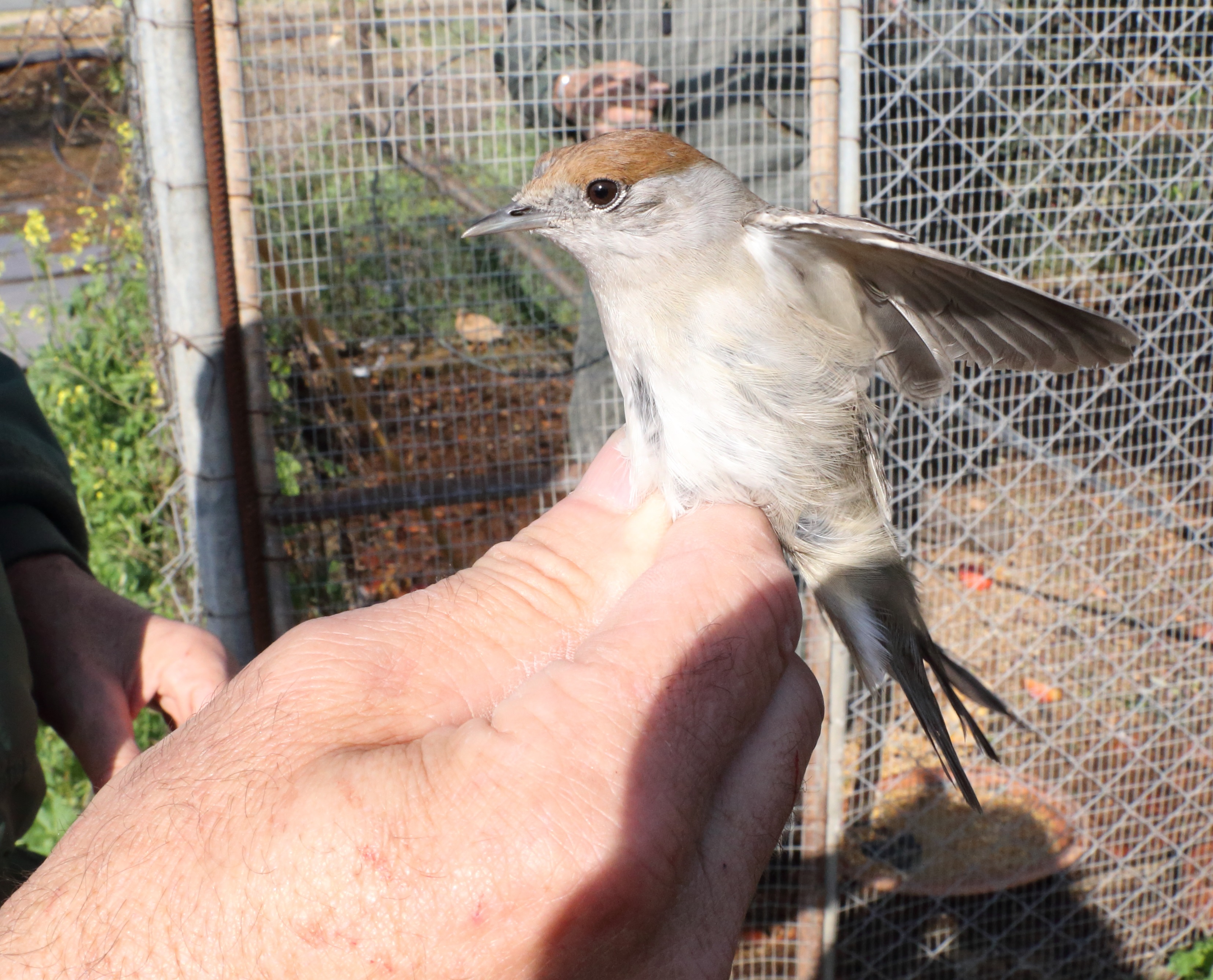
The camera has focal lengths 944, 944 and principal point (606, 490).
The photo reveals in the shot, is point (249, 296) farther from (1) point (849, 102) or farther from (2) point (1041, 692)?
(2) point (1041, 692)

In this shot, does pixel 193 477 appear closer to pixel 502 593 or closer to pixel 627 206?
pixel 627 206

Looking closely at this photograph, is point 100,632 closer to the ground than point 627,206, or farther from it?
closer to the ground

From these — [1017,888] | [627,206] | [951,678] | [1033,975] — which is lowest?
[1033,975]

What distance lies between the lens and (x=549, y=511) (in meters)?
1.91

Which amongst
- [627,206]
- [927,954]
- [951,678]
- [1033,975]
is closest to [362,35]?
[627,206]

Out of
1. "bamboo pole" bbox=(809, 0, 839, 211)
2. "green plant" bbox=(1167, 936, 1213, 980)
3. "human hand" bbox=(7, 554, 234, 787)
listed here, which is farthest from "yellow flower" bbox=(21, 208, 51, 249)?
"green plant" bbox=(1167, 936, 1213, 980)

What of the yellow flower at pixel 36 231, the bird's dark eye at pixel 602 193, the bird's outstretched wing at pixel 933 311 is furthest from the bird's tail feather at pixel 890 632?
the yellow flower at pixel 36 231

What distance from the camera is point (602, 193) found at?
2299mm

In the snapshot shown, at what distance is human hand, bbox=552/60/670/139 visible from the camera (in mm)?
3219

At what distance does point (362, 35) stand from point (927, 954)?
13.9 ft

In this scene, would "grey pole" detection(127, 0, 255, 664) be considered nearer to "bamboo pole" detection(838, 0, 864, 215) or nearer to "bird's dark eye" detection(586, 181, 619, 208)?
"bird's dark eye" detection(586, 181, 619, 208)

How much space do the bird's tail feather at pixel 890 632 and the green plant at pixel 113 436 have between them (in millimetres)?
2196

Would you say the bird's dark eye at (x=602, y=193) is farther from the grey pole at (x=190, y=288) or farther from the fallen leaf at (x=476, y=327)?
the fallen leaf at (x=476, y=327)

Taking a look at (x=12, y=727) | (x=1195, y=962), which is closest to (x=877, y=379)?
(x=1195, y=962)
